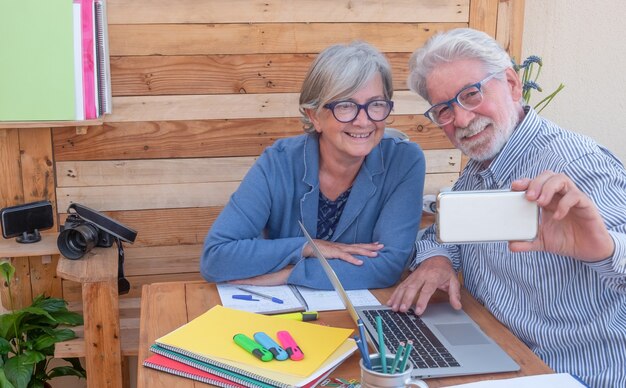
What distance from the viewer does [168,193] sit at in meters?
2.84

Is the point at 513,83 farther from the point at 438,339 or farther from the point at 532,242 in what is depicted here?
the point at 438,339

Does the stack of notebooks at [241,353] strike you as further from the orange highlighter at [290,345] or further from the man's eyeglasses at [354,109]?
the man's eyeglasses at [354,109]

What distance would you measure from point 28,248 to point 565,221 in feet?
6.17

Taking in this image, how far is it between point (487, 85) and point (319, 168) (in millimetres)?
633

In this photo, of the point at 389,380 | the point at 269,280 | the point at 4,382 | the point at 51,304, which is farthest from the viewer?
the point at 51,304

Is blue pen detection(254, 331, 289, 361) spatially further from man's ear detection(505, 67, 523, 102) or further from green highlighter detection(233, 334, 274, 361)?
man's ear detection(505, 67, 523, 102)

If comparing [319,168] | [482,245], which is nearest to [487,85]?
[482,245]

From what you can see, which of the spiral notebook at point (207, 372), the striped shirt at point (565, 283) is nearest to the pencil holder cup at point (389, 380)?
the spiral notebook at point (207, 372)

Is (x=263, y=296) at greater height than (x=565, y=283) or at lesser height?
lesser

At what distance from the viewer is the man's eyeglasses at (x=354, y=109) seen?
201 centimetres

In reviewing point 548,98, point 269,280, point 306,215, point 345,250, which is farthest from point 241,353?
point 548,98

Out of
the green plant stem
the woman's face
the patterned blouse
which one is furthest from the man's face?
the green plant stem

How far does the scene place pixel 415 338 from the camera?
4.93 ft

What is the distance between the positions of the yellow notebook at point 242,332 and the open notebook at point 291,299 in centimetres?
10
